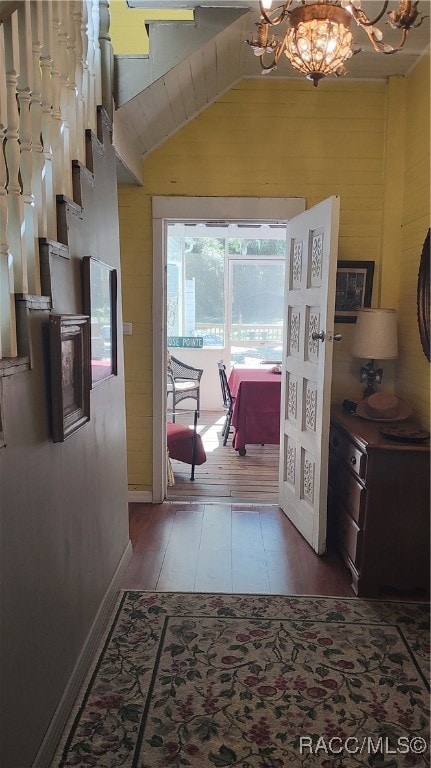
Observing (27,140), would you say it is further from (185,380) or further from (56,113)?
(185,380)

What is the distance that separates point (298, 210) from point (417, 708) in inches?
112

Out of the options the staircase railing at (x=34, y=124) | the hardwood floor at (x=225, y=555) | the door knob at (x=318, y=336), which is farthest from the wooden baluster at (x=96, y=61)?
the hardwood floor at (x=225, y=555)

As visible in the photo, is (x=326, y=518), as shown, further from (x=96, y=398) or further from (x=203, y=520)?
(x=96, y=398)

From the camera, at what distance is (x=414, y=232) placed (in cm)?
319

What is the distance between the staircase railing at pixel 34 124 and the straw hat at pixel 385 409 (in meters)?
1.97

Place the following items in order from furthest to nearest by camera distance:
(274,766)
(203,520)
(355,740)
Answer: (203,520), (355,740), (274,766)

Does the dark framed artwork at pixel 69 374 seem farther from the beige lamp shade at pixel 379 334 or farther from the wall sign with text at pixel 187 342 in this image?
the wall sign with text at pixel 187 342

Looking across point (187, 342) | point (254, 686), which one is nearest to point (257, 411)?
point (187, 342)

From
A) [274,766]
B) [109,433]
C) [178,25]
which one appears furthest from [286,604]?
[178,25]

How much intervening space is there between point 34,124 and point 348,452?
6.95 ft

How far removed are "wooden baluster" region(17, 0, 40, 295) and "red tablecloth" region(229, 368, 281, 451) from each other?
3469mm

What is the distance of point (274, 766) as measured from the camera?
162cm

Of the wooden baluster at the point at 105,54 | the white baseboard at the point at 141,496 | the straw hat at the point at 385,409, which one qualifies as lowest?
the white baseboard at the point at 141,496

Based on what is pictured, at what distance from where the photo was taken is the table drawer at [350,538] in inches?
101
